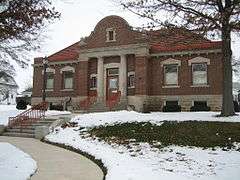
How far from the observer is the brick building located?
3062 centimetres

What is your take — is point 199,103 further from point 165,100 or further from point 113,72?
point 113,72

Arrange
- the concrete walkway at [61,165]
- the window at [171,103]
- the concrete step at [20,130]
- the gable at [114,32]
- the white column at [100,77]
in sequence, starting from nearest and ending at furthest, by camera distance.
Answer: the concrete walkway at [61,165] < the concrete step at [20,130] < the window at [171,103] < the gable at [114,32] < the white column at [100,77]

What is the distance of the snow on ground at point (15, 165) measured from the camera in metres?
9.92

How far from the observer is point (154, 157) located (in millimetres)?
13094

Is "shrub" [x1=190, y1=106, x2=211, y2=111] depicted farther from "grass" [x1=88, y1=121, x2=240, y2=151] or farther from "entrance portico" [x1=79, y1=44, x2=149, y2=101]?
"grass" [x1=88, y1=121, x2=240, y2=151]

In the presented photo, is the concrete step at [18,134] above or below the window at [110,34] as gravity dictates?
below

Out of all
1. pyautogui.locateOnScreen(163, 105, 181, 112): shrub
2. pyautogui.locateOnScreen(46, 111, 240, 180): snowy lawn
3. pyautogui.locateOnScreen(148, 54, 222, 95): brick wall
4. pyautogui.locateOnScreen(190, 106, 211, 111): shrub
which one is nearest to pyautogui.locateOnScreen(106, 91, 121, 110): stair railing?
pyautogui.locateOnScreen(148, 54, 222, 95): brick wall

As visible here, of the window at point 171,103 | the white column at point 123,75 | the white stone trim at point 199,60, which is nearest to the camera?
the white stone trim at point 199,60

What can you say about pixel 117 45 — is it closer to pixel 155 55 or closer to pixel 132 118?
pixel 155 55

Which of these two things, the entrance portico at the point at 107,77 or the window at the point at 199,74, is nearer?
the window at the point at 199,74

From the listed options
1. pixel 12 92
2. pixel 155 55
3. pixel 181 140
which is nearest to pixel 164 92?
pixel 155 55

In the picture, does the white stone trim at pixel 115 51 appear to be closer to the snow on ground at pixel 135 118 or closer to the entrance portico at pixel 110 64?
the entrance portico at pixel 110 64

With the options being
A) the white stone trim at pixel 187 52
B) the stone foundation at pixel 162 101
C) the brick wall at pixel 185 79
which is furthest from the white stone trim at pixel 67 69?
the white stone trim at pixel 187 52

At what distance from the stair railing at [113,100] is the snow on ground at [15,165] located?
54.2ft
